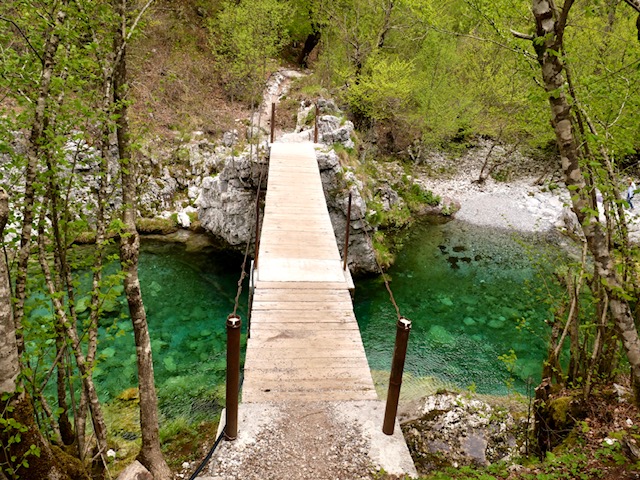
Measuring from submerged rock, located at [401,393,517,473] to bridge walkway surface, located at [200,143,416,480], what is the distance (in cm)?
245

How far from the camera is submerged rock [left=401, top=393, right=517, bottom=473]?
654 centimetres

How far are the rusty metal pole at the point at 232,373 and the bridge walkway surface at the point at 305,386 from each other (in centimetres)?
18

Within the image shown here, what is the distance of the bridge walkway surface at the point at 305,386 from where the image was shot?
4043mm

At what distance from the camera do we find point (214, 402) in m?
8.29

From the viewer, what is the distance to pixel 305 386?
5.04 metres

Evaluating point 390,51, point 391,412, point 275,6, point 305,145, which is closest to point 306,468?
point 391,412

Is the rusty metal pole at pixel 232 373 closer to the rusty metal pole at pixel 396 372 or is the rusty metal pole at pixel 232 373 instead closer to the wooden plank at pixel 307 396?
the wooden plank at pixel 307 396

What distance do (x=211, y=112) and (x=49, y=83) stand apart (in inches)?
740

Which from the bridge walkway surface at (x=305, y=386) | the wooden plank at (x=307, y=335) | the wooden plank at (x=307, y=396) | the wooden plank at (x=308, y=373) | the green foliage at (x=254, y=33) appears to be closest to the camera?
the bridge walkway surface at (x=305, y=386)

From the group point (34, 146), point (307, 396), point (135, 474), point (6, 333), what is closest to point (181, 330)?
point (135, 474)

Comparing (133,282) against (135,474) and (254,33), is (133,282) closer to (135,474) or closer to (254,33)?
(135,474)

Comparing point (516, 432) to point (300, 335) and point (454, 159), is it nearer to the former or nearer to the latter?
point (300, 335)

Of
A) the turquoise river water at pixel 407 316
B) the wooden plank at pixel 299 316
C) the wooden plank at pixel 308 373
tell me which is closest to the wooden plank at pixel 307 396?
the wooden plank at pixel 308 373

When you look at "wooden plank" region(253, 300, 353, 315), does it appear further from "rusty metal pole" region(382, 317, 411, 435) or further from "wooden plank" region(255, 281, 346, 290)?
"rusty metal pole" region(382, 317, 411, 435)
